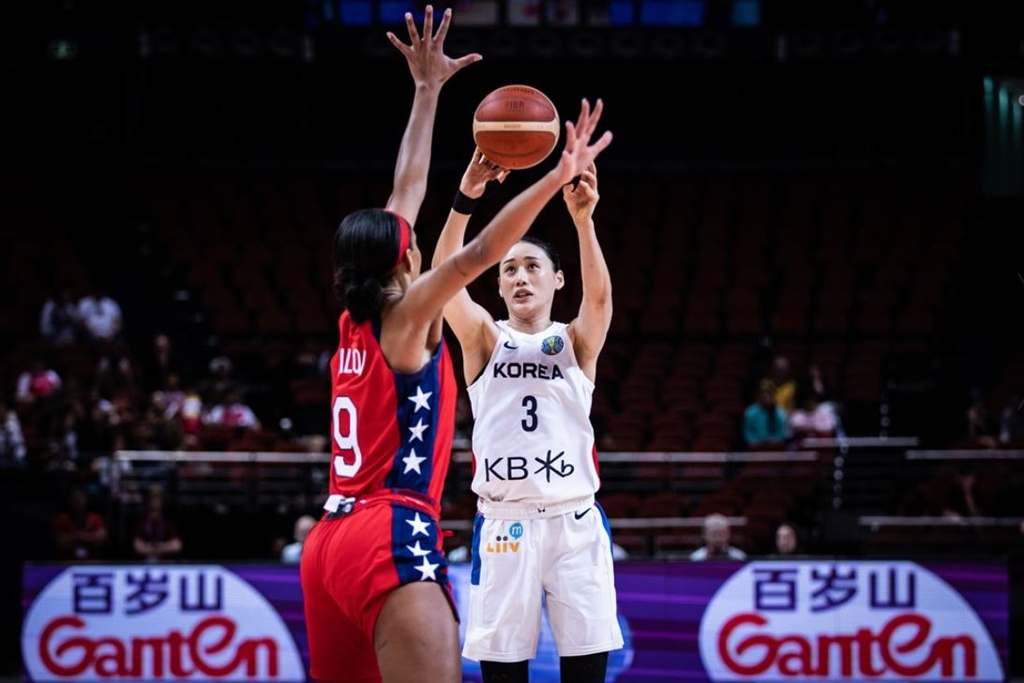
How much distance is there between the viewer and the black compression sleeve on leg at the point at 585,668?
519 centimetres

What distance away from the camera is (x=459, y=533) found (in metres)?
Answer: 12.4

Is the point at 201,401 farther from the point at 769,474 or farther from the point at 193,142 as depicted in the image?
the point at 193,142

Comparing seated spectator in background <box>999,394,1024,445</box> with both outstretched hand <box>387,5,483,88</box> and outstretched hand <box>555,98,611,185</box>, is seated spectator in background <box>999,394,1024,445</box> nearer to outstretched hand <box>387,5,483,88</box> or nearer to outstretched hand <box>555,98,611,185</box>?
outstretched hand <box>387,5,483,88</box>

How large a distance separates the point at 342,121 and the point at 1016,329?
12549mm

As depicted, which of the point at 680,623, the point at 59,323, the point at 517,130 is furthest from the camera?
the point at 59,323

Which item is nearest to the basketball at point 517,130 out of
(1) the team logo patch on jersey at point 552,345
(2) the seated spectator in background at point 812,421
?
(1) the team logo patch on jersey at point 552,345

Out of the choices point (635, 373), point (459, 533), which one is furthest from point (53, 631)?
point (635, 373)

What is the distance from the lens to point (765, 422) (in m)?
15.3

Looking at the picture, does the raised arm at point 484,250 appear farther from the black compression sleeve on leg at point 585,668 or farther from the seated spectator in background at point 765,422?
the seated spectator in background at point 765,422

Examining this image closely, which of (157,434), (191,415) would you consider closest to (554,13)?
(191,415)

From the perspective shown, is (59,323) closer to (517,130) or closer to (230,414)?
(230,414)

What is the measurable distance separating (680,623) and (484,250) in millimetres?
6799

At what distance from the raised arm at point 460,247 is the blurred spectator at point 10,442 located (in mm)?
9480

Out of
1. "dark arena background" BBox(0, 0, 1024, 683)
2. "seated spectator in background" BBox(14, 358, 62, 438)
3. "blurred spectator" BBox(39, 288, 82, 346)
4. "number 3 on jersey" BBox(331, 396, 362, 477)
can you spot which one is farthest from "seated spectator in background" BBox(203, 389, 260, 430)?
"number 3 on jersey" BBox(331, 396, 362, 477)
